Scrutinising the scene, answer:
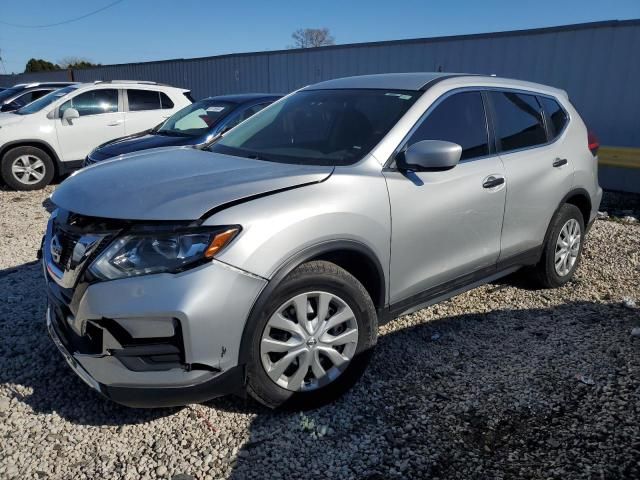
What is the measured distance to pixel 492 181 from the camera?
11.1ft

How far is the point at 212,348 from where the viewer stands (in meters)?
2.24

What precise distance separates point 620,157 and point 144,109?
811 centimetres

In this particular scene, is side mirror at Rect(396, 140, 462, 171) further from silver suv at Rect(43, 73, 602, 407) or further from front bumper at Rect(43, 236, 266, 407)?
front bumper at Rect(43, 236, 266, 407)

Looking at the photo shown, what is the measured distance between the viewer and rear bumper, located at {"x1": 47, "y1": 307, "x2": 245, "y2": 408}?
7.44 feet

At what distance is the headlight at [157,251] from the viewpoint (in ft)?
7.19

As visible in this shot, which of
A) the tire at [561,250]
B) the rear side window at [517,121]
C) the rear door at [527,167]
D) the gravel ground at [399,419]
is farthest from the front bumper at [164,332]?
the tire at [561,250]

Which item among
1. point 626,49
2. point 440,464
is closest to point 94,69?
point 626,49

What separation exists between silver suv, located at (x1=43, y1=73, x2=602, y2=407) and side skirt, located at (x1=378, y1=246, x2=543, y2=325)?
0.5 inches

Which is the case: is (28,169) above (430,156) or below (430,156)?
below

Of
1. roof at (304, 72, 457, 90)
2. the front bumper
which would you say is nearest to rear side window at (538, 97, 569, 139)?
roof at (304, 72, 457, 90)

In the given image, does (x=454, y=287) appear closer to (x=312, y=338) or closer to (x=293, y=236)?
(x=312, y=338)

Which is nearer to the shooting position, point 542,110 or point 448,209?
point 448,209

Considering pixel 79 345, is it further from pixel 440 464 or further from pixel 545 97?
pixel 545 97

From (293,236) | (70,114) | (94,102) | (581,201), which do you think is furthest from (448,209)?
(94,102)
